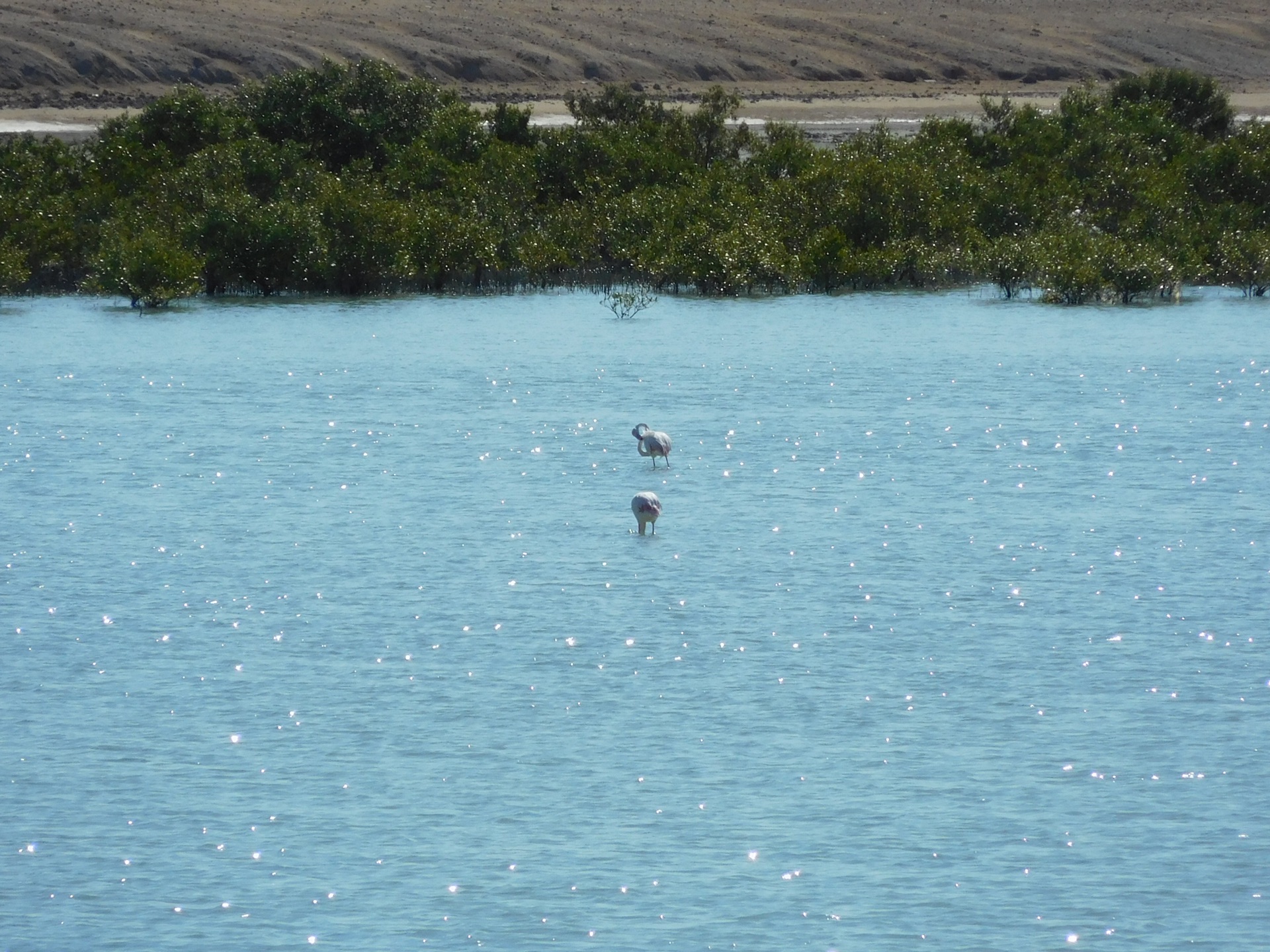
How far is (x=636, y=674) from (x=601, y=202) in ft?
147

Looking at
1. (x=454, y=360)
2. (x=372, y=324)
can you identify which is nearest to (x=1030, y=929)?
(x=454, y=360)

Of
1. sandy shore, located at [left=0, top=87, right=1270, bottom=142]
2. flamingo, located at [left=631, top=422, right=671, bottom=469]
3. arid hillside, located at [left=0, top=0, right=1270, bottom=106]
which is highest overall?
arid hillside, located at [left=0, top=0, right=1270, bottom=106]

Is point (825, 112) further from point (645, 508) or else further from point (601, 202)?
point (645, 508)

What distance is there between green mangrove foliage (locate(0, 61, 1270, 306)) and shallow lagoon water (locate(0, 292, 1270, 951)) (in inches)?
758

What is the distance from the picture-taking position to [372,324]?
49219mm

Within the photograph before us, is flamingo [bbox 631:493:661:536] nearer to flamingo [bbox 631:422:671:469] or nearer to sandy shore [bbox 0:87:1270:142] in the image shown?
flamingo [bbox 631:422:671:469]

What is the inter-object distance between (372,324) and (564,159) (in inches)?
638

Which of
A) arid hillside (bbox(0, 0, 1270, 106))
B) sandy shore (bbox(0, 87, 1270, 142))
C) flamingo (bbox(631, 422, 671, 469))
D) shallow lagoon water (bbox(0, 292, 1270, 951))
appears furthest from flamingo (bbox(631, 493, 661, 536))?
arid hillside (bbox(0, 0, 1270, 106))

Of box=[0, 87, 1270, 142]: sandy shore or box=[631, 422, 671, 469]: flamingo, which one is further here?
box=[0, 87, 1270, 142]: sandy shore

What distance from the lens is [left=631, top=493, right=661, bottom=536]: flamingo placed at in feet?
74.6

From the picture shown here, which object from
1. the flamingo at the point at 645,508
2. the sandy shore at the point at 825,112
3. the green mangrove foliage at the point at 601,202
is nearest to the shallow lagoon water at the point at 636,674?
the flamingo at the point at 645,508

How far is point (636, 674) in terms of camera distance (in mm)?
16578

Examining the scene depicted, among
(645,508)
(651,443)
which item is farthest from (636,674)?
(651,443)

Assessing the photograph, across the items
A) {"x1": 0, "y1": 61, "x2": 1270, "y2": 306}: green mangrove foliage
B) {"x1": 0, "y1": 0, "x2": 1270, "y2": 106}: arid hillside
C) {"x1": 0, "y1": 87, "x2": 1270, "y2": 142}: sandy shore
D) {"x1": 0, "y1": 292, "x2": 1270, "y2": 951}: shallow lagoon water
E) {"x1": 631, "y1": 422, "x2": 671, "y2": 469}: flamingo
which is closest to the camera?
{"x1": 0, "y1": 292, "x2": 1270, "y2": 951}: shallow lagoon water
